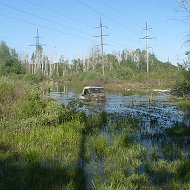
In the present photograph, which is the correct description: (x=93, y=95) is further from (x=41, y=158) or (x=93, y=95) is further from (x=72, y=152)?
(x=41, y=158)

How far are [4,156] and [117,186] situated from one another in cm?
440

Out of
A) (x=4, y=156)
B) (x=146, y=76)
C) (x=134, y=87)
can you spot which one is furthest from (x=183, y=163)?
(x=146, y=76)

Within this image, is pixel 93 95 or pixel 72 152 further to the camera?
pixel 93 95

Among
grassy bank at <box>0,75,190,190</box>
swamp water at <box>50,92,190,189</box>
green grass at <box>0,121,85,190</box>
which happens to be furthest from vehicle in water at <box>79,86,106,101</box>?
green grass at <box>0,121,85,190</box>

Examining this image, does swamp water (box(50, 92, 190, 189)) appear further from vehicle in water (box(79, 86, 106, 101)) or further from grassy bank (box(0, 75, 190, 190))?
vehicle in water (box(79, 86, 106, 101))

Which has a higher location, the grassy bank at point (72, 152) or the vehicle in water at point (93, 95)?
the vehicle in water at point (93, 95)

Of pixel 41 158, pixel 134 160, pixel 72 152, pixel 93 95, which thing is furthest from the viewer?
pixel 93 95

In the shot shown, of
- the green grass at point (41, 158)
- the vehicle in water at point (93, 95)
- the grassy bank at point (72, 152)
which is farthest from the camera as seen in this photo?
the vehicle in water at point (93, 95)

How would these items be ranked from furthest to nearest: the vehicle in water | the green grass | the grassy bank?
the vehicle in water < the grassy bank < the green grass

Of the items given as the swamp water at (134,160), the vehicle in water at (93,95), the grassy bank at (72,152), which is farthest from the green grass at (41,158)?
the vehicle in water at (93,95)

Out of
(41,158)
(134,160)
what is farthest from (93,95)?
(134,160)

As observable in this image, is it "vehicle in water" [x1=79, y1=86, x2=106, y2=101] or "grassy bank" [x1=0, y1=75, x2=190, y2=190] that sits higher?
"vehicle in water" [x1=79, y1=86, x2=106, y2=101]

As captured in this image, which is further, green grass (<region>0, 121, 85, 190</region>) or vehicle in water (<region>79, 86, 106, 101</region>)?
vehicle in water (<region>79, 86, 106, 101</region>)

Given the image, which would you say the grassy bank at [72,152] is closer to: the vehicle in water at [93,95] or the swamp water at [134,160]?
the swamp water at [134,160]
